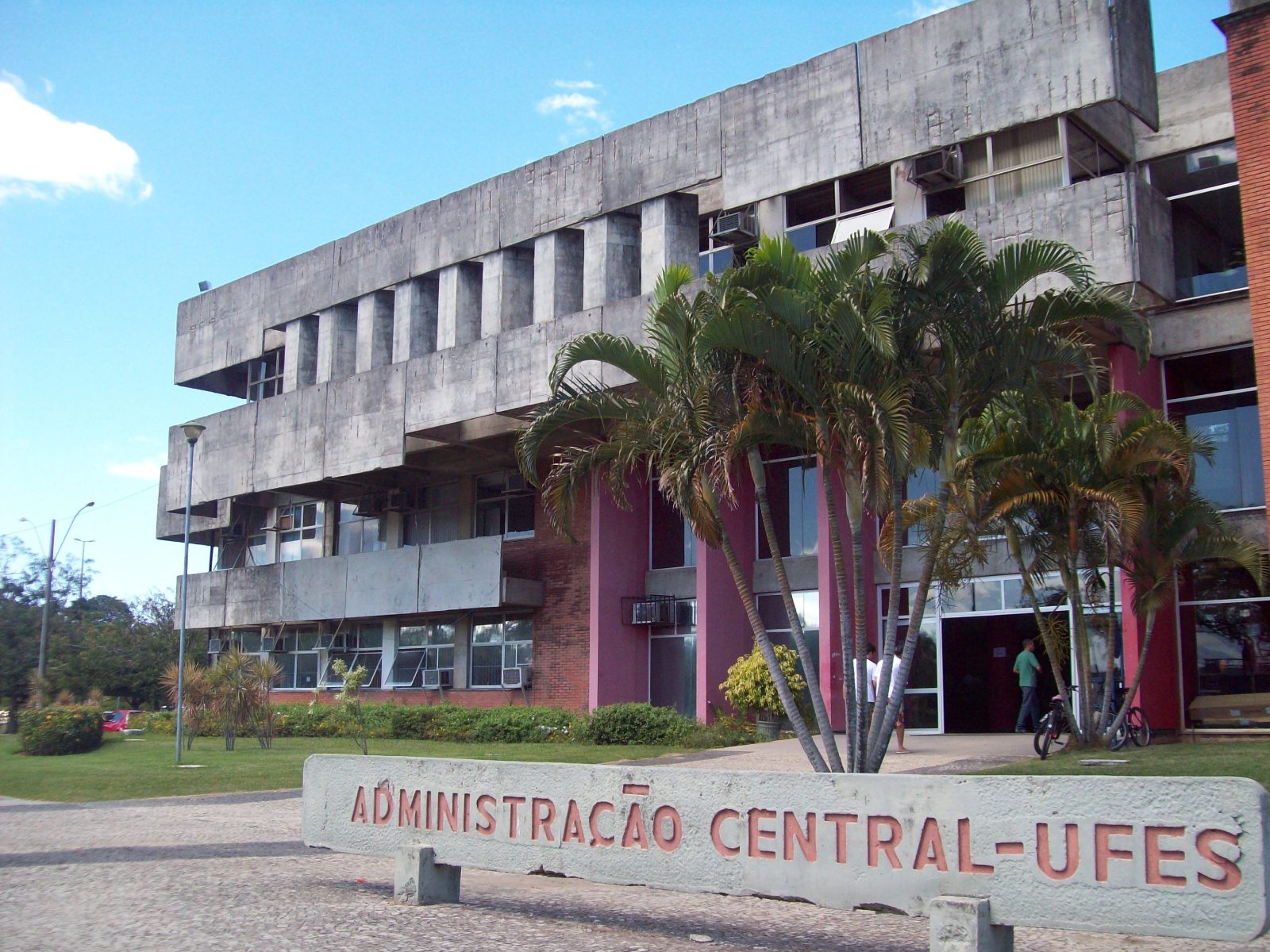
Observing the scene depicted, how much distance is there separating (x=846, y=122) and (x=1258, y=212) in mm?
8088

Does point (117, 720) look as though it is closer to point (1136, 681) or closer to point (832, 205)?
point (832, 205)

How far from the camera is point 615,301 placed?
25391 millimetres

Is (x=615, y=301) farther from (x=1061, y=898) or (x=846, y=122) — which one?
(x=1061, y=898)

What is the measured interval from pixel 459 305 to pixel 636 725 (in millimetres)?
11957

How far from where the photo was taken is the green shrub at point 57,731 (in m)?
26.8

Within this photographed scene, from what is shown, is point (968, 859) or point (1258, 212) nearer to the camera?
point (968, 859)

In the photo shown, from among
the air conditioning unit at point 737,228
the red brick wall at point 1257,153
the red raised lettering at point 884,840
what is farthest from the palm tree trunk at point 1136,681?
the red raised lettering at point 884,840

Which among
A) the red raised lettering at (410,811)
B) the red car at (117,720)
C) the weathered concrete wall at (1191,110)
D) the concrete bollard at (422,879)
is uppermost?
the weathered concrete wall at (1191,110)

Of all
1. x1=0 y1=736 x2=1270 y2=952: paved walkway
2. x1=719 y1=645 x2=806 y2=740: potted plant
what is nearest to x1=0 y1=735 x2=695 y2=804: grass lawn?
x1=719 y1=645 x2=806 y2=740: potted plant

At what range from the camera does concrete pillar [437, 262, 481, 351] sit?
96.3ft

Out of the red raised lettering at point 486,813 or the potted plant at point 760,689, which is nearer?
the red raised lettering at point 486,813

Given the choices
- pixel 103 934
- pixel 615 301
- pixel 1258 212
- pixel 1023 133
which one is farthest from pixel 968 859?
pixel 615 301

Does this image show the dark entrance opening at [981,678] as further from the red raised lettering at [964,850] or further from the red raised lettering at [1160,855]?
the red raised lettering at [1160,855]

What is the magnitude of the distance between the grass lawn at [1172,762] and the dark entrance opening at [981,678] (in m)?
5.34
